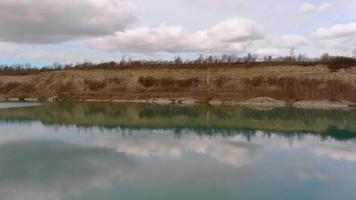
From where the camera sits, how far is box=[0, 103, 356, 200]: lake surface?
34.8ft

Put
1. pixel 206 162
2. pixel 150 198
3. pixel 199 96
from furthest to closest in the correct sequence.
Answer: pixel 199 96 → pixel 206 162 → pixel 150 198

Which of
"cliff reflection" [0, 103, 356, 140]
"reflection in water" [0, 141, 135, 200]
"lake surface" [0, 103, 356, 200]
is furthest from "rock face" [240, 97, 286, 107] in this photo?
"reflection in water" [0, 141, 135, 200]

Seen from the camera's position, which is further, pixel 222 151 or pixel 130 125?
pixel 130 125

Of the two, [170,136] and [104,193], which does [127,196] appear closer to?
[104,193]

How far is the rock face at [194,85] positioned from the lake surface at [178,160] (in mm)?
18712

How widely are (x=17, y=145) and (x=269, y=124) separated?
16139 millimetres

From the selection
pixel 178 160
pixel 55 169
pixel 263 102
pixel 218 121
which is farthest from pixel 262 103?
pixel 55 169

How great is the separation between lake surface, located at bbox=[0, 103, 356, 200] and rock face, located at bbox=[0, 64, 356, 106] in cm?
1871

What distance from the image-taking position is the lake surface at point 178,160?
10.6 m

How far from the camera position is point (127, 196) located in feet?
32.9

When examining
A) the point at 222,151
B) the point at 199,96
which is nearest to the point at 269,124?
the point at 222,151

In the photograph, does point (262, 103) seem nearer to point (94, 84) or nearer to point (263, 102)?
point (263, 102)

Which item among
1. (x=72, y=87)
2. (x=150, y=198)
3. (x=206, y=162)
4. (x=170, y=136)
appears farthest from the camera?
(x=72, y=87)

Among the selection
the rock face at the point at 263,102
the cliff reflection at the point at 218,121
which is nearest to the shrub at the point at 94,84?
the rock face at the point at 263,102
